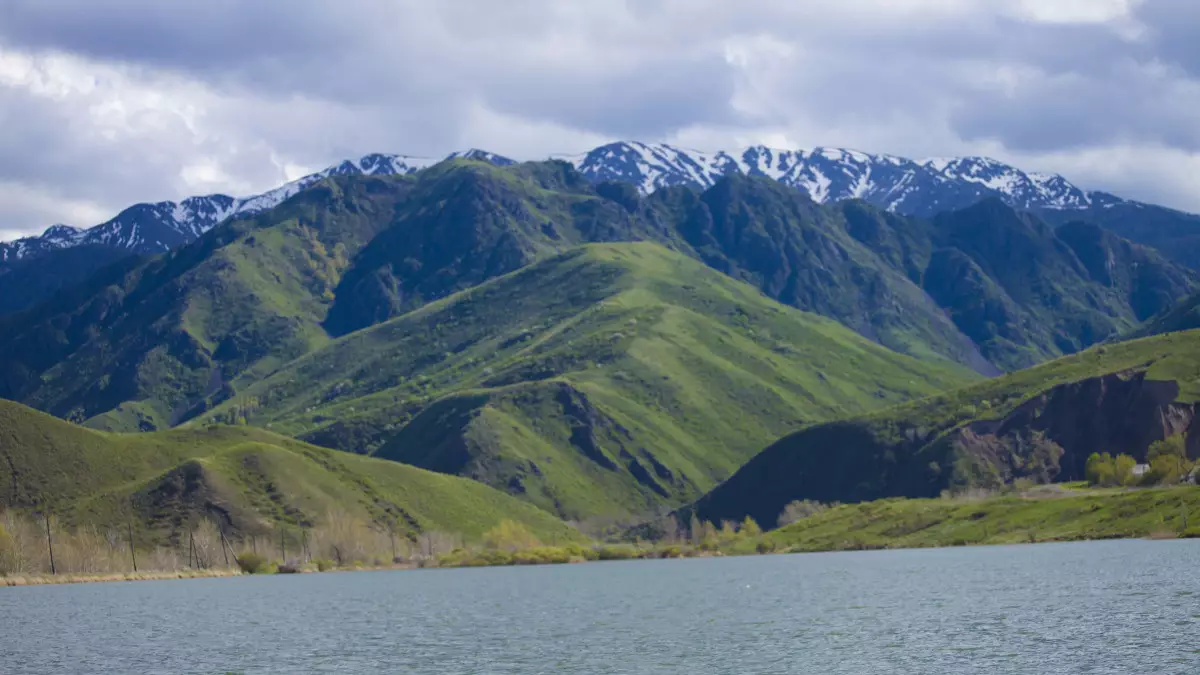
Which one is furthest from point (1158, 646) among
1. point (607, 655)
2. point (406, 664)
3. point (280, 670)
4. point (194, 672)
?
point (194, 672)

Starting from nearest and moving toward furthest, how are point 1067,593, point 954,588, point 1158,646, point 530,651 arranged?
1. point 1158,646
2. point 530,651
3. point 1067,593
4. point 954,588

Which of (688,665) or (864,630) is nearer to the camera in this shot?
(688,665)

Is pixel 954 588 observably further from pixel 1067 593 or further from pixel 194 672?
pixel 194 672

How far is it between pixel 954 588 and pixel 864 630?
4461 cm

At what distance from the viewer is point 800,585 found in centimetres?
17150

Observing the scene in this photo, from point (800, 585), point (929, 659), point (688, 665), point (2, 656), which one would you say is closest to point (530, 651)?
point (688, 665)

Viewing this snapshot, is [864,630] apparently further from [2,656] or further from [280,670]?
[2,656]

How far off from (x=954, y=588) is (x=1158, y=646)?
207ft

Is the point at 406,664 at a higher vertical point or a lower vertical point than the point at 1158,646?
higher

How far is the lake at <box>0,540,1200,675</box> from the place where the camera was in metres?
85.8

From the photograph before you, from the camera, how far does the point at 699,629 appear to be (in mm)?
112062

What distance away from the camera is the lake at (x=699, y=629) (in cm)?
8575

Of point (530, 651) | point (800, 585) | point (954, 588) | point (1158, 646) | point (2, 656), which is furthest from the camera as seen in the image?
point (800, 585)

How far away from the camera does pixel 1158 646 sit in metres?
81.9
